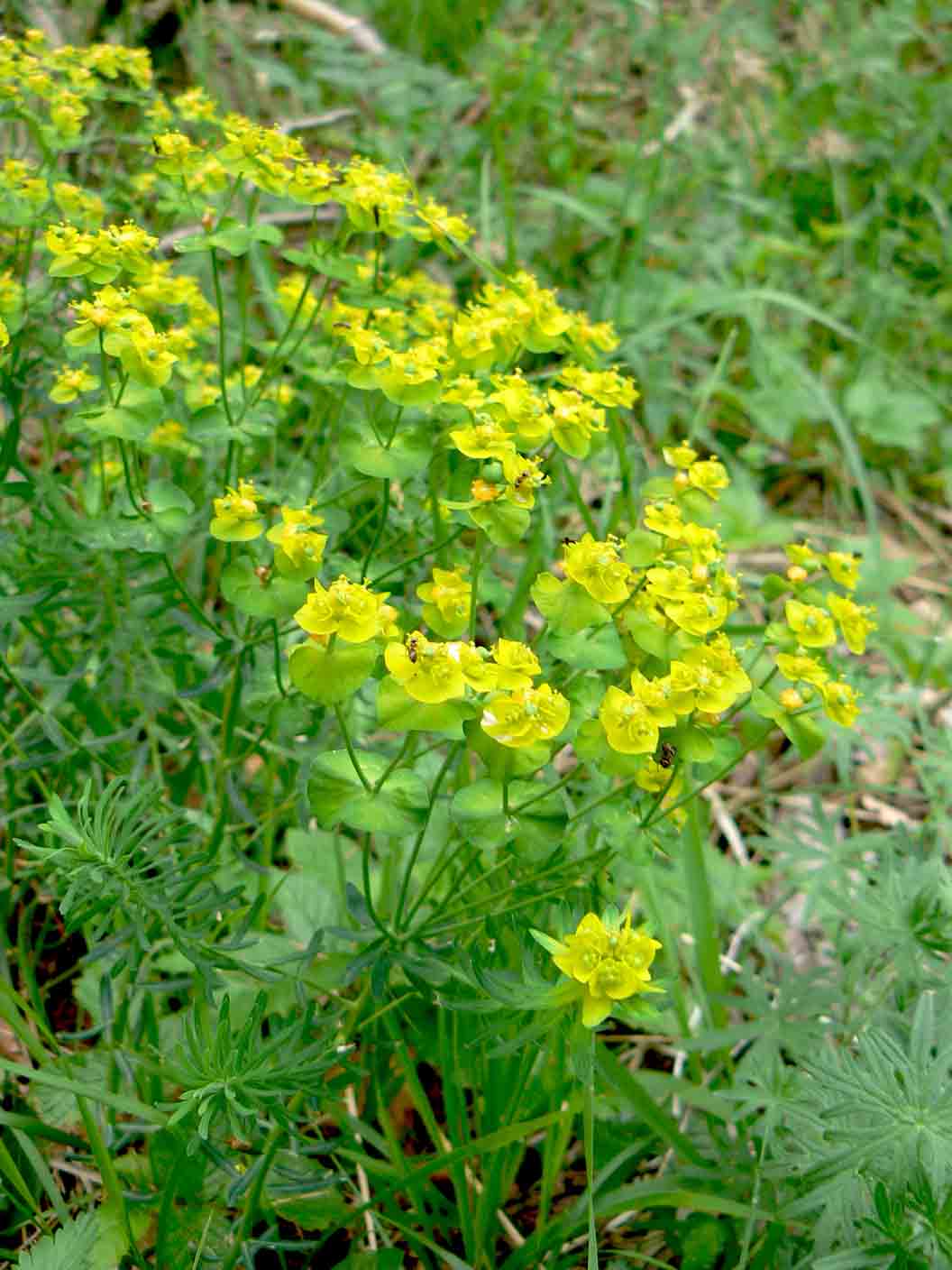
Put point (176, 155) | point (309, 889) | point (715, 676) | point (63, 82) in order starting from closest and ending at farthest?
1. point (715, 676)
2. point (176, 155)
3. point (63, 82)
4. point (309, 889)

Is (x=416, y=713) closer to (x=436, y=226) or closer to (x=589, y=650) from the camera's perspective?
(x=589, y=650)

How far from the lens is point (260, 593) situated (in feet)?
4.37

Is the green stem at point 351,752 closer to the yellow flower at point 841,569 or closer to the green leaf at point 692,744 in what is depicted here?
the green leaf at point 692,744

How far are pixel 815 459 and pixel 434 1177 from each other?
228cm

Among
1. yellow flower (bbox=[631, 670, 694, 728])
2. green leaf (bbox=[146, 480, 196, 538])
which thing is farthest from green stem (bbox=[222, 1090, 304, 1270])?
green leaf (bbox=[146, 480, 196, 538])

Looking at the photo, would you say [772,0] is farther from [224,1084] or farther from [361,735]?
[224,1084]

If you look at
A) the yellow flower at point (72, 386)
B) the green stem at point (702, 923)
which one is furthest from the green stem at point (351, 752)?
→ the green stem at point (702, 923)

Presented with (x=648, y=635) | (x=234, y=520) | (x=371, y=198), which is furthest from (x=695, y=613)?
(x=371, y=198)

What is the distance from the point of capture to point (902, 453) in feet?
11.4

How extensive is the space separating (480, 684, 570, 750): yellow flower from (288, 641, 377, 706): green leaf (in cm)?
12

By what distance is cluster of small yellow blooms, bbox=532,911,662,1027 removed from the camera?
1.13 meters

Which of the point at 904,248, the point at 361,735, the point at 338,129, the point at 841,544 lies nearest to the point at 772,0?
the point at 904,248

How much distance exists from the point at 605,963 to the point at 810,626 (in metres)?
0.44

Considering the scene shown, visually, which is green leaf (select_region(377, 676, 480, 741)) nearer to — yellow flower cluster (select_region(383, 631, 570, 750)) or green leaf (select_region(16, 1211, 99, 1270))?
yellow flower cluster (select_region(383, 631, 570, 750))
